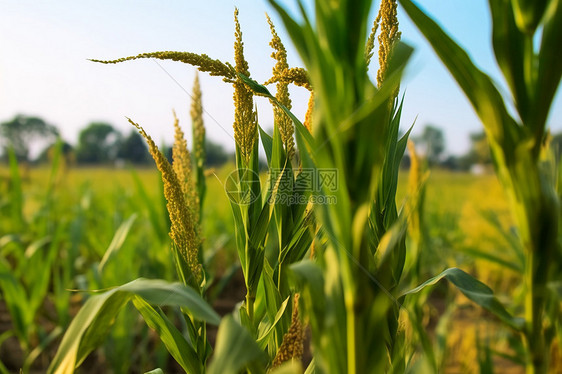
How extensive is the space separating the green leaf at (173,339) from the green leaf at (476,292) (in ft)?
0.78

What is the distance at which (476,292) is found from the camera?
0.41 meters

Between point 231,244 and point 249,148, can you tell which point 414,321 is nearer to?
point 249,148

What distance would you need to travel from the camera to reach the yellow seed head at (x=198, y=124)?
2.09 ft

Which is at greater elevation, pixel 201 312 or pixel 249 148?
pixel 249 148

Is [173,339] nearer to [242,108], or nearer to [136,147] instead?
[242,108]

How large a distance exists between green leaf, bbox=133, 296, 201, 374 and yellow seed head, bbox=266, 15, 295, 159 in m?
0.23

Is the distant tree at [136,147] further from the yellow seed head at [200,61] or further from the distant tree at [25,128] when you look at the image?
the distant tree at [25,128]

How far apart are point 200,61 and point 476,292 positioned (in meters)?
0.35

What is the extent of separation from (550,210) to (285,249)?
26 cm

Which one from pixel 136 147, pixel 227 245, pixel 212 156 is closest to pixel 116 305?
pixel 136 147

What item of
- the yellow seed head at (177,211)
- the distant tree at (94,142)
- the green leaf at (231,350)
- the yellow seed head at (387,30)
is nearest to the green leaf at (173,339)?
the yellow seed head at (177,211)

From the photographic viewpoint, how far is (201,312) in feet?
0.97

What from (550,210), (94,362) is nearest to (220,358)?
(550,210)

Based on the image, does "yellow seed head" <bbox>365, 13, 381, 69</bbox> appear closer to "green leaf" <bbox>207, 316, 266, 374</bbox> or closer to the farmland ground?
"green leaf" <bbox>207, 316, 266, 374</bbox>
